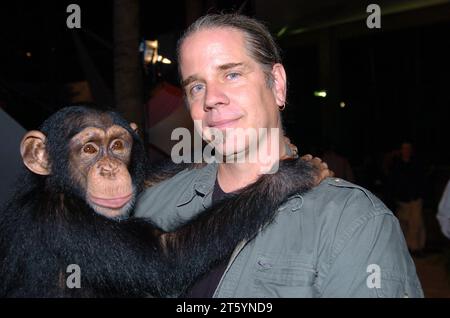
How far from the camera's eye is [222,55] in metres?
1.45

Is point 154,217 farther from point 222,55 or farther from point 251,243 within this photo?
point 222,55

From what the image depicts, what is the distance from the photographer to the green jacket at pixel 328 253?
1.19 meters

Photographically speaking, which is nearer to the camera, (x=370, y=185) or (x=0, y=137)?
(x=0, y=137)

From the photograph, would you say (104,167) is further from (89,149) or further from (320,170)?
(320,170)

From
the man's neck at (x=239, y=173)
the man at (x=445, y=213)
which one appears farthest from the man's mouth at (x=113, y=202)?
the man at (x=445, y=213)

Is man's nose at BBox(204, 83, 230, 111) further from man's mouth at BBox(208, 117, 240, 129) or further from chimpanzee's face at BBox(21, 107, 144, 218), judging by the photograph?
chimpanzee's face at BBox(21, 107, 144, 218)

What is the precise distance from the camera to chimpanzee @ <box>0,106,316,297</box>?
1.80m

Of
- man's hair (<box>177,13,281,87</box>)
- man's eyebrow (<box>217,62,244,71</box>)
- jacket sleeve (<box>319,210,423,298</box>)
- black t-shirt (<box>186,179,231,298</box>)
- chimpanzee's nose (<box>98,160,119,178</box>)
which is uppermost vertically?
man's hair (<box>177,13,281,87</box>)

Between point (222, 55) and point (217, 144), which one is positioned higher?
point (222, 55)

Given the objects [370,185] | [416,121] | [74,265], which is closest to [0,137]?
[74,265]

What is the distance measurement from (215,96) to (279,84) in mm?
281

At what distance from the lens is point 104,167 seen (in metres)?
1.97

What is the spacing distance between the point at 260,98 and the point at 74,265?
38.2 inches

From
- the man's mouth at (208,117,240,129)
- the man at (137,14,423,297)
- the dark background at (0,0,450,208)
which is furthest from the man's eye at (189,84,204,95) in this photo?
the dark background at (0,0,450,208)
